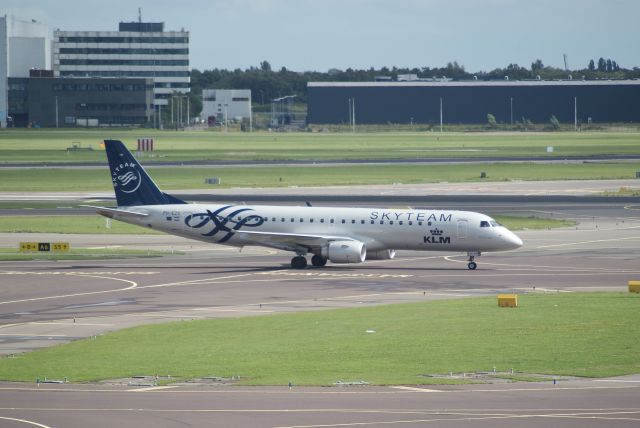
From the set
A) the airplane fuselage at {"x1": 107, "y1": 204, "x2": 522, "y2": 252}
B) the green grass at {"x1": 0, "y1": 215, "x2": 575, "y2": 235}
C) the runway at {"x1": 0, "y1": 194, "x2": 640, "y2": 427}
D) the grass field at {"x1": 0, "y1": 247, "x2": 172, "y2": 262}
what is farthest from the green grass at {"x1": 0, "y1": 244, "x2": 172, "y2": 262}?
the green grass at {"x1": 0, "y1": 215, "x2": 575, "y2": 235}

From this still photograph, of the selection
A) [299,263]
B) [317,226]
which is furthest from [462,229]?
[299,263]

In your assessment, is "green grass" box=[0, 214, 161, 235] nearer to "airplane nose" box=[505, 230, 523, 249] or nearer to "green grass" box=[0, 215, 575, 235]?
"green grass" box=[0, 215, 575, 235]

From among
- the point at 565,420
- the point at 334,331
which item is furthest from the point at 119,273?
the point at 565,420

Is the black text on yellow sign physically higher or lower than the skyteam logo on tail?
lower

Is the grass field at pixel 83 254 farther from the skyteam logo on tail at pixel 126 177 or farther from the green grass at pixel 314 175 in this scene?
the green grass at pixel 314 175

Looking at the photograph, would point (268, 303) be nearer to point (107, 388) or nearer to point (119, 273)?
point (119, 273)

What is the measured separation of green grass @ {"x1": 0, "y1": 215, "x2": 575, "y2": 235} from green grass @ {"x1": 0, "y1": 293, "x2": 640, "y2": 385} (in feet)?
136

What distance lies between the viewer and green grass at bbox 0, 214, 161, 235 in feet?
289

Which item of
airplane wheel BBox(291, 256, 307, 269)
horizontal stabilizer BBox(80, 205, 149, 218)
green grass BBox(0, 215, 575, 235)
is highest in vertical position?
horizontal stabilizer BBox(80, 205, 149, 218)

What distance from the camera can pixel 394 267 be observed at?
68062 millimetres

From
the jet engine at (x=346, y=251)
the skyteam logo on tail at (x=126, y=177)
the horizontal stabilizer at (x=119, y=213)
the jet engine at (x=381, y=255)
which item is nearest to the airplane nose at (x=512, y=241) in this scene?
the jet engine at (x=381, y=255)

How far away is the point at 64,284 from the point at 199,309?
11405 mm

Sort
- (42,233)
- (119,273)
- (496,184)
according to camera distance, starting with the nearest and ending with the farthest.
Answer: (119,273), (42,233), (496,184)

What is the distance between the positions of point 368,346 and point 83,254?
124ft
